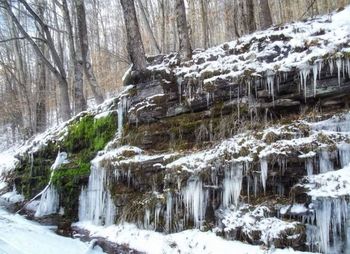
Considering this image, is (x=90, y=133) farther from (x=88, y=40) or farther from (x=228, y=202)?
(x=88, y=40)

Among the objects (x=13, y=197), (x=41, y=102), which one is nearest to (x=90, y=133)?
(x=13, y=197)

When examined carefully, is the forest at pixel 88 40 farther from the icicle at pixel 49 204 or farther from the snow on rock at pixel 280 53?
the snow on rock at pixel 280 53

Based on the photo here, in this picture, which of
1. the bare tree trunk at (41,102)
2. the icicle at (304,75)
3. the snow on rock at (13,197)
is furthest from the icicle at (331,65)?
the bare tree trunk at (41,102)

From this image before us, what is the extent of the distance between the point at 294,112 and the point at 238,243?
2.64 metres

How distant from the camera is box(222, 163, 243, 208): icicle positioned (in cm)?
623

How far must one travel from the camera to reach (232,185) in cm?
631

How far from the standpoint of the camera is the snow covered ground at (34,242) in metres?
6.15

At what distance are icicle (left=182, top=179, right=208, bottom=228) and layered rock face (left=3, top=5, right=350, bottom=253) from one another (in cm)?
2

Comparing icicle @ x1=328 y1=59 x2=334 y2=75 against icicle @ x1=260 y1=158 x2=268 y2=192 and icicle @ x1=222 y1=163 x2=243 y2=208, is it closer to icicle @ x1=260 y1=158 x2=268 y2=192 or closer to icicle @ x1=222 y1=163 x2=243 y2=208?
icicle @ x1=260 y1=158 x2=268 y2=192

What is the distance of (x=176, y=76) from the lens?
8422 mm

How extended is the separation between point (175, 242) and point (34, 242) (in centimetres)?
263

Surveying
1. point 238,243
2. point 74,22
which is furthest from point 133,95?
point 74,22

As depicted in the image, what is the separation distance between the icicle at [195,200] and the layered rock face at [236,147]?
19 millimetres

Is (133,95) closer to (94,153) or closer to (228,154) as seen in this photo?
(94,153)
